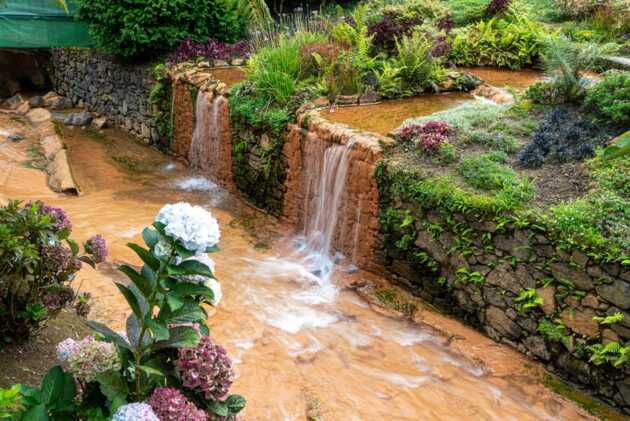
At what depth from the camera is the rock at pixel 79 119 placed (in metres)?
13.4

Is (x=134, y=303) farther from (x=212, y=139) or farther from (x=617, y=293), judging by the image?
(x=212, y=139)

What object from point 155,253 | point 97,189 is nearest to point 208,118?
point 97,189

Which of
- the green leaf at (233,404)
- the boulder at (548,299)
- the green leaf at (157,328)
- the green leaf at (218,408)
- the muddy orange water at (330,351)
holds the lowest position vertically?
the muddy orange water at (330,351)

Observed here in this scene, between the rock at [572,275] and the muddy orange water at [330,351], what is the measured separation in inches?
37.0

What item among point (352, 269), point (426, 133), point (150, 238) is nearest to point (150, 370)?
point (150, 238)

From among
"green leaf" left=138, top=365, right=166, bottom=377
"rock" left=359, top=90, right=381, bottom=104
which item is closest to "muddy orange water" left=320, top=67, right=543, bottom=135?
"rock" left=359, top=90, right=381, bottom=104

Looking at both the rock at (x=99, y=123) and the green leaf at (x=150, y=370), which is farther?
the rock at (x=99, y=123)

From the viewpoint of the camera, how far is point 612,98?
7332 millimetres

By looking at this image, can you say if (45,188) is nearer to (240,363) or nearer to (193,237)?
(240,363)

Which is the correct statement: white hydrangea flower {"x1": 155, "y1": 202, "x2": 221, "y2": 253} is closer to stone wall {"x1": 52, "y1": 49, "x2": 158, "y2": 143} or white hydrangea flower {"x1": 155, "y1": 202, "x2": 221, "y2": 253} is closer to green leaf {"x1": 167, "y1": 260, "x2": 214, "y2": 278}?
green leaf {"x1": 167, "y1": 260, "x2": 214, "y2": 278}

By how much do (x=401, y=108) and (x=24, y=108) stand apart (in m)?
9.54

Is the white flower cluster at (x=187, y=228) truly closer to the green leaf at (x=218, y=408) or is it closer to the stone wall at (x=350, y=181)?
the green leaf at (x=218, y=408)

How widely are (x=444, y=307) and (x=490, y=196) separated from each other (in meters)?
1.33

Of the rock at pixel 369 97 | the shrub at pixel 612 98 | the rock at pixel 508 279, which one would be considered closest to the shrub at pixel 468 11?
the rock at pixel 369 97
